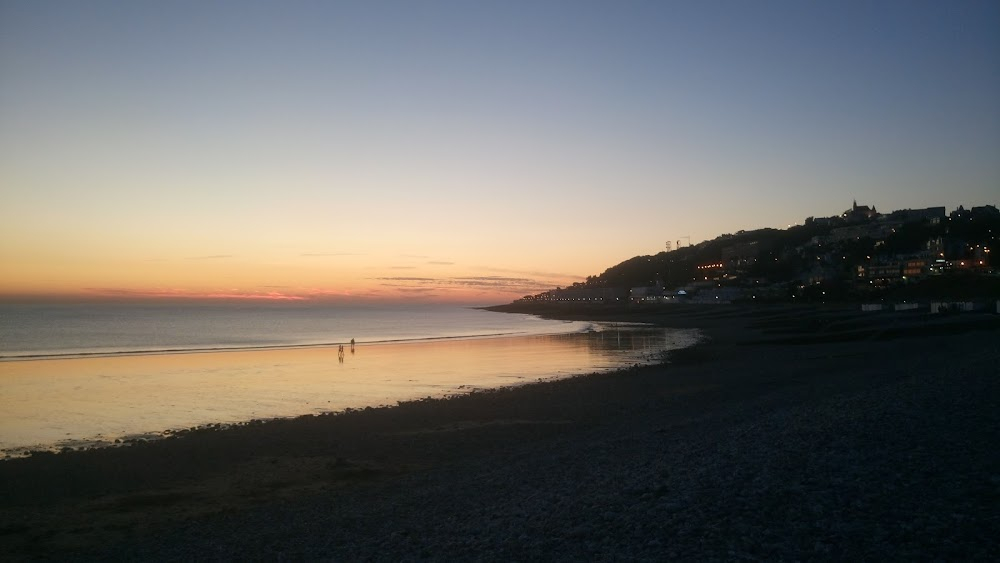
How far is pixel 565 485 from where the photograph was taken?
1012cm

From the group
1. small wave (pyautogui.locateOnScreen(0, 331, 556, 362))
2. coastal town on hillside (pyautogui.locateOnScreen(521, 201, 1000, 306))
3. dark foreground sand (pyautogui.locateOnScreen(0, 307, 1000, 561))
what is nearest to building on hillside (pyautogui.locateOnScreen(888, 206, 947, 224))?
coastal town on hillside (pyautogui.locateOnScreen(521, 201, 1000, 306))

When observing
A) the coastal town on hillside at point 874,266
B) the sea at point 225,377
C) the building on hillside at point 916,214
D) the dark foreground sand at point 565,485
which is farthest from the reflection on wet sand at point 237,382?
the building on hillside at point 916,214

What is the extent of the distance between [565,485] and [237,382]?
2445 cm

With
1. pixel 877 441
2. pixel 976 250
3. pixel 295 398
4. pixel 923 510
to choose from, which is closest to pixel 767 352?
pixel 295 398

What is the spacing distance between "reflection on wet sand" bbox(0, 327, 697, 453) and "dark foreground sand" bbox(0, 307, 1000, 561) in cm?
388

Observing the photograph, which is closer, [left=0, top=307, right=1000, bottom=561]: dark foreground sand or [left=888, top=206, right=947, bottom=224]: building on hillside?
[left=0, top=307, right=1000, bottom=561]: dark foreground sand

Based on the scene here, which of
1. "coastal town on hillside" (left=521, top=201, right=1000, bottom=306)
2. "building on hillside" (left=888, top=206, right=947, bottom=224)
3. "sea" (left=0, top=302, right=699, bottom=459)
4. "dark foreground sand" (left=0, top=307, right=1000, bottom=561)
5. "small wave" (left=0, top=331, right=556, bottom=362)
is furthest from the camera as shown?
"building on hillside" (left=888, top=206, right=947, bottom=224)

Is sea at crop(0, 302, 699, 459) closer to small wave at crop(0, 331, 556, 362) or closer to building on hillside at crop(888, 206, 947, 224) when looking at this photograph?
small wave at crop(0, 331, 556, 362)

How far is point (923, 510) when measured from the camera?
6.75m

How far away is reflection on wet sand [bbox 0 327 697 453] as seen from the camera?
20203 millimetres

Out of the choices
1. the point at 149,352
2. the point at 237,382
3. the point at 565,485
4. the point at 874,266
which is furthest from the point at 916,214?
the point at 565,485

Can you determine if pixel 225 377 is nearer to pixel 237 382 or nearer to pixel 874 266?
pixel 237 382

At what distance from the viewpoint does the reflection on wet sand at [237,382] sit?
20203mm

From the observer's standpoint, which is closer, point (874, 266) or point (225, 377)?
point (225, 377)
